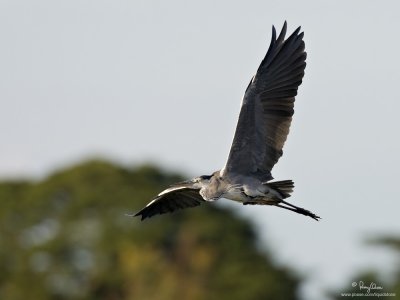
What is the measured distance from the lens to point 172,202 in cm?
1496

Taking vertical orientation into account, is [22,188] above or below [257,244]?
above

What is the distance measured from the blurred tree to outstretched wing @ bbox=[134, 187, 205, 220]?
63.8 feet

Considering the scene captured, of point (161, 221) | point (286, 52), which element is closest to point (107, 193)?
point (161, 221)

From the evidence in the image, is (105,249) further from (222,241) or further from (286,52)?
(286,52)

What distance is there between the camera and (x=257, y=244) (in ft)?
132

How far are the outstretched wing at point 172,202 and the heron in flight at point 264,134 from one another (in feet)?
2.44

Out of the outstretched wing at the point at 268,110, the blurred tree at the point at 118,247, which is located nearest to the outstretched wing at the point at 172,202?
the outstretched wing at the point at 268,110

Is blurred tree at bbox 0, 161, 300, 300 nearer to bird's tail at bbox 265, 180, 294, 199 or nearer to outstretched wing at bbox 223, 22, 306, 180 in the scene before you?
outstretched wing at bbox 223, 22, 306, 180

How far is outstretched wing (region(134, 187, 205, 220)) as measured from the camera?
48.6 feet

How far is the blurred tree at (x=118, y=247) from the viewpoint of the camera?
36.4 metres

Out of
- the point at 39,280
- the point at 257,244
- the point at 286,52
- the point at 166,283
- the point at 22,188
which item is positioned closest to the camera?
the point at 286,52

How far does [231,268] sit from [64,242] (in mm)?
5405

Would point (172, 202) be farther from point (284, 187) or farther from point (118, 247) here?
point (118, 247)

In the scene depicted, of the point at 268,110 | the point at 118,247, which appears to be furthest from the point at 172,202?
the point at 118,247
